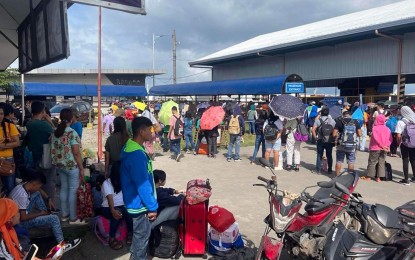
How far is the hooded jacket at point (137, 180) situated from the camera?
352 cm

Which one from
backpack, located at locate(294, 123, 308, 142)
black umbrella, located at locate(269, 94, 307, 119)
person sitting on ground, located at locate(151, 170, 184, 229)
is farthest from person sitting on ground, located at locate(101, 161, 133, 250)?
backpack, located at locate(294, 123, 308, 142)

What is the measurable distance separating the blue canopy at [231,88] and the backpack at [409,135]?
9.26m

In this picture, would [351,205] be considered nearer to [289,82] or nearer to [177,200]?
[177,200]

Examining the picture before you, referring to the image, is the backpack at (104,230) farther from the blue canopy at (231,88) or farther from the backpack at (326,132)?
the blue canopy at (231,88)

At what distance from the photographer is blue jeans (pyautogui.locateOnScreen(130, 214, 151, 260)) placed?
3.68 m

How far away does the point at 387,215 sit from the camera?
11.2 feet

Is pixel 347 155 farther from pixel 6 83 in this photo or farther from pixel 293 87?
pixel 6 83

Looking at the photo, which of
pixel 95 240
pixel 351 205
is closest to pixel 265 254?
pixel 351 205

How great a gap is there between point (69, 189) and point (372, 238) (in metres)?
4.11

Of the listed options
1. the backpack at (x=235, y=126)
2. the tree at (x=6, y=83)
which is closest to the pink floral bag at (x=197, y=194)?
the backpack at (x=235, y=126)

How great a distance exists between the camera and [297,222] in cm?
381

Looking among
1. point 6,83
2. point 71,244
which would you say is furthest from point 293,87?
point 6,83

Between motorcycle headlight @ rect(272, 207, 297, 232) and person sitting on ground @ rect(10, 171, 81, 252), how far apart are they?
2.61 meters

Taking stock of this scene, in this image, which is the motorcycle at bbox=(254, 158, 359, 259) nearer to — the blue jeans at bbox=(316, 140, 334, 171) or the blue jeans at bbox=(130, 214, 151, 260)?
the blue jeans at bbox=(130, 214, 151, 260)
